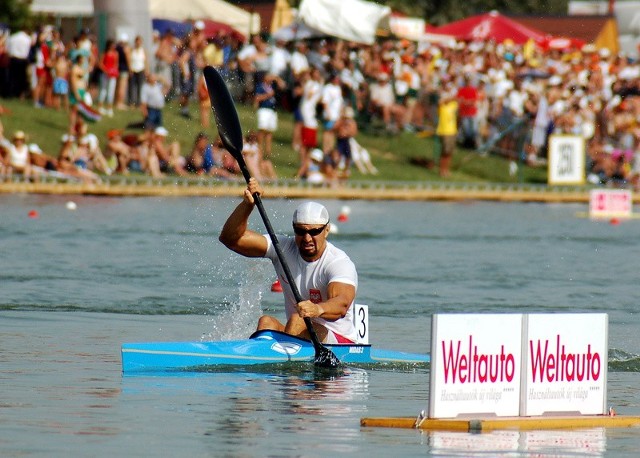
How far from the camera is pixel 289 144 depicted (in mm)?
32531

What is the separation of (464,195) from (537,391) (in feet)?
76.2

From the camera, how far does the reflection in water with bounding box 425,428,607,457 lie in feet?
27.5

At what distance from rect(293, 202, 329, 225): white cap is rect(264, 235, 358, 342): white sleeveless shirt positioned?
0.29m

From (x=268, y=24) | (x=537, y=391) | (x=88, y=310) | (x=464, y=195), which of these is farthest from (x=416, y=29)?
Result: (x=537, y=391)

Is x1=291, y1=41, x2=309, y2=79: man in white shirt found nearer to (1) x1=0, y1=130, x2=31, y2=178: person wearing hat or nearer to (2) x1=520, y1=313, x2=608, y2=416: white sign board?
(1) x1=0, y1=130, x2=31, y2=178: person wearing hat

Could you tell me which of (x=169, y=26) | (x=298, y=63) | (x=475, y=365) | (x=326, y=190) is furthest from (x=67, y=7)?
(x=475, y=365)

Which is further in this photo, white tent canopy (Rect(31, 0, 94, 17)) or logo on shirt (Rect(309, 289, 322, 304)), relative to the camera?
white tent canopy (Rect(31, 0, 94, 17))

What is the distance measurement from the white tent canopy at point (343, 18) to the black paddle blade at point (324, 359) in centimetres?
2347

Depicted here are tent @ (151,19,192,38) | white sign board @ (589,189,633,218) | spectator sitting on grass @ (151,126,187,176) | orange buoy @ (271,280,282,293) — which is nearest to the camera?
orange buoy @ (271,280,282,293)

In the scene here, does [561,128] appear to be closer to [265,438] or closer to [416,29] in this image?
[416,29]

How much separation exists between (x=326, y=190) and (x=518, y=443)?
2196cm

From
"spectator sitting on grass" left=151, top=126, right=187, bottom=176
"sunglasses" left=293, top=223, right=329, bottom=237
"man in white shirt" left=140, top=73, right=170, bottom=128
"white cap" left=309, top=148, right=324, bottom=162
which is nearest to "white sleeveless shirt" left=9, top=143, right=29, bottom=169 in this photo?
"spectator sitting on grass" left=151, top=126, right=187, bottom=176

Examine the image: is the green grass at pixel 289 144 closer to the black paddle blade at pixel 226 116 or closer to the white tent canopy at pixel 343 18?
the white tent canopy at pixel 343 18

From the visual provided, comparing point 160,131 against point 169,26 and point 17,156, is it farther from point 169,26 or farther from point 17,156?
point 169,26
